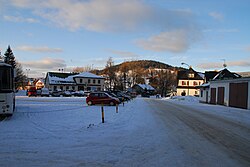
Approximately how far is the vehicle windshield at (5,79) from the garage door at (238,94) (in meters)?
26.7

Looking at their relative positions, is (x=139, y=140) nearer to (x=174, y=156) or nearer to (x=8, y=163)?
(x=174, y=156)

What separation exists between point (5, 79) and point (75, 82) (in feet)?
255

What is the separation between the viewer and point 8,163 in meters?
6.12

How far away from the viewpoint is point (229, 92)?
115 ft

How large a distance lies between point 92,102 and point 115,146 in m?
20.5

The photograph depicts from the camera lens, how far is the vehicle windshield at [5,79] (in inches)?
544

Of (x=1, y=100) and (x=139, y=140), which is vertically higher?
(x=1, y=100)

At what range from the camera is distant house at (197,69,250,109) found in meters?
30.4

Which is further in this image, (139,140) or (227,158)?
(139,140)

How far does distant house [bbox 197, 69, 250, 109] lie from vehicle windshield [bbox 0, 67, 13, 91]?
26.3 metres

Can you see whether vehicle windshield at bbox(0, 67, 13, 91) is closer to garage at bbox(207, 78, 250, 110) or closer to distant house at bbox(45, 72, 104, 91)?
garage at bbox(207, 78, 250, 110)

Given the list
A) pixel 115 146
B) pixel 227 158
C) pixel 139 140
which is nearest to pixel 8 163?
pixel 115 146

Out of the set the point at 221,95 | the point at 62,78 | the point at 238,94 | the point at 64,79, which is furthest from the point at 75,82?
the point at 238,94

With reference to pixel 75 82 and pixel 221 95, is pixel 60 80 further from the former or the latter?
pixel 221 95
